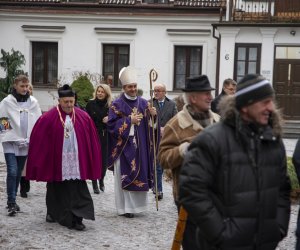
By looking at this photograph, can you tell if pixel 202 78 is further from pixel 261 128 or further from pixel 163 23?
pixel 163 23

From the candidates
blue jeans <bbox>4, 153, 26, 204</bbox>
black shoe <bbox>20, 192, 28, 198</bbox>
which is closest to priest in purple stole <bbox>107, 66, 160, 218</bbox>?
blue jeans <bbox>4, 153, 26, 204</bbox>

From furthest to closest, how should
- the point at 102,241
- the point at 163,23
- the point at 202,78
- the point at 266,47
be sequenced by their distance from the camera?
the point at 163,23, the point at 266,47, the point at 102,241, the point at 202,78

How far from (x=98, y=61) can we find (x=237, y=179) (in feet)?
72.6

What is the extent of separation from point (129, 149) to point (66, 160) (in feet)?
3.71

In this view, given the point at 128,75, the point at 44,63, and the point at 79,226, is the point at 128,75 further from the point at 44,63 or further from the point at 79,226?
the point at 44,63

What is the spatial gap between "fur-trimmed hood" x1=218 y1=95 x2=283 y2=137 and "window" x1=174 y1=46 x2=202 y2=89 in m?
21.1

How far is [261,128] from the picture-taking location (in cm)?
325

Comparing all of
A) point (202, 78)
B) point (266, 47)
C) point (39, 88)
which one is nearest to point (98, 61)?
point (39, 88)

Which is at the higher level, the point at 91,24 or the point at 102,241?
the point at 91,24

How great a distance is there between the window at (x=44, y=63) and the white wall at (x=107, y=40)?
34cm

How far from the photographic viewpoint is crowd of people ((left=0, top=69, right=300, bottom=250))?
3.17 meters

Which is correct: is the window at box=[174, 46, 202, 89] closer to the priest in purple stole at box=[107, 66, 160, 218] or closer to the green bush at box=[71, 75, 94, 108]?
the green bush at box=[71, 75, 94, 108]

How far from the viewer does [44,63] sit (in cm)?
2566

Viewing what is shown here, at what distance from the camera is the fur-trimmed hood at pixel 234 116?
3266 mm
